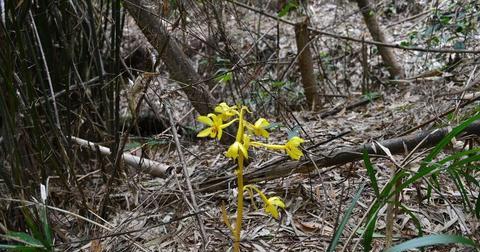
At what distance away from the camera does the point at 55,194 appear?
2.33 meters

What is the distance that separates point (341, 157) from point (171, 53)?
1.05 m

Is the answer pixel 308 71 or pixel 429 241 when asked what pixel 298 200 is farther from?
pixel 308 71

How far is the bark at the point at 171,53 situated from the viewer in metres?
2.23

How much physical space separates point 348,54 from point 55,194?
10.5ft

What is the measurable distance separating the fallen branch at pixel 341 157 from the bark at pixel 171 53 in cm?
51

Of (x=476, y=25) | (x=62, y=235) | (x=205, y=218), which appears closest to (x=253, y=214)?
(x=205, y=218)

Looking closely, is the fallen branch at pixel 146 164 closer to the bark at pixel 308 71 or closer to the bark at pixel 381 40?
the bark at pixel 308 71

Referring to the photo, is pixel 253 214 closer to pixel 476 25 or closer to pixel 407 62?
pixel 476 25

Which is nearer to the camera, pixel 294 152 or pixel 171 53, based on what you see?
pixel 294 152

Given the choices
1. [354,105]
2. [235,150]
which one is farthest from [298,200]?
[354,105]

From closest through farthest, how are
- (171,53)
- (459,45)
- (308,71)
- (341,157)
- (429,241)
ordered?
1. (429,241)
2. (341,157)
3. (171,53)
4. (459,45)
5. (308,71)

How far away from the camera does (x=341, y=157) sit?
171cm

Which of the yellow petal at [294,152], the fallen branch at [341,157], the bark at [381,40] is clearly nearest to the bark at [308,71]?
the bark at [381,40]

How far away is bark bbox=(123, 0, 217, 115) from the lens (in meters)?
2.23
